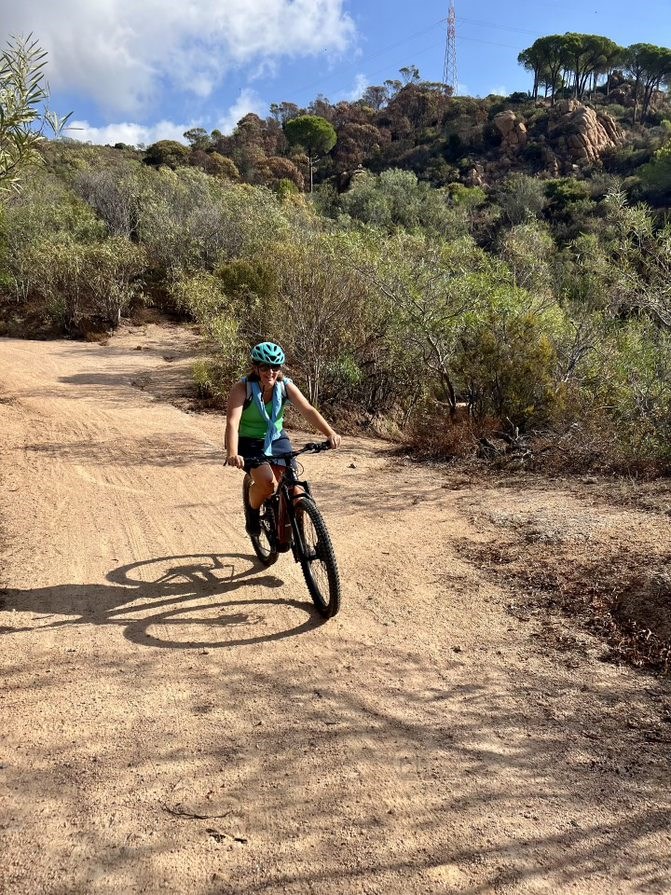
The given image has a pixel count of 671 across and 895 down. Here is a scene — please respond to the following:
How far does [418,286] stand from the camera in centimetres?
1034

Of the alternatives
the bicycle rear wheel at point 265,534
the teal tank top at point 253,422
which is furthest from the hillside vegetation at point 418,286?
the teal tank top at point 253,422

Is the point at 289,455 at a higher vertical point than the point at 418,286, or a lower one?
lower

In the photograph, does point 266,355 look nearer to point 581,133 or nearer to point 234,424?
point 234,424

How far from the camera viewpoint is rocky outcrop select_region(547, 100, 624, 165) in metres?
53.0

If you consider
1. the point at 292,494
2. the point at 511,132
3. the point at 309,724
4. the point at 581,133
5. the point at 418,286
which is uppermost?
the point at 511,132

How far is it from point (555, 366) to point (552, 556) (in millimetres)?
5299

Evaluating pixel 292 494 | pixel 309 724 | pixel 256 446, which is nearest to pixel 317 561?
pixel 292 494

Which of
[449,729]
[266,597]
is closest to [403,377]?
[266,597]

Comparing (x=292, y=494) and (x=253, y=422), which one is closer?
(x=292, y=494)

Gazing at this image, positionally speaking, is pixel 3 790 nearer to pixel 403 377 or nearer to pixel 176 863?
pixel 176 863

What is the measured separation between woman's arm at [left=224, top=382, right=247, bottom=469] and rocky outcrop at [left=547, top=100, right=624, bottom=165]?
59.1m

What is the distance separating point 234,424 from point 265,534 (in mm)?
1142

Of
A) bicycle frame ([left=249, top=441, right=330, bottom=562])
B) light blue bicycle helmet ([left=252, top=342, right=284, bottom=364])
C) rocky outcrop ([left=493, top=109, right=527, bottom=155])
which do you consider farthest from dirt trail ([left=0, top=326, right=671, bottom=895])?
rocky outcrop ([left=493, top=109, right=527, bottom=155])

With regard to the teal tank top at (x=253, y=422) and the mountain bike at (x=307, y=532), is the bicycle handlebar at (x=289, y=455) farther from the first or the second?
the teal tank top at (x=253, y=422)
